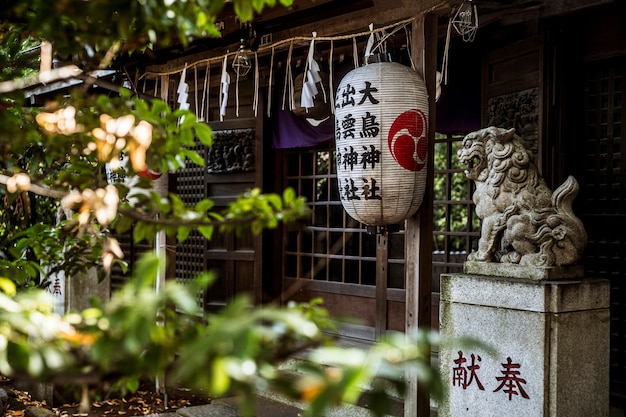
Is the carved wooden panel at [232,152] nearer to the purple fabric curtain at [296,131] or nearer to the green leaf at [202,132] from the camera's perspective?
the purple fabric curtain at [296,131]

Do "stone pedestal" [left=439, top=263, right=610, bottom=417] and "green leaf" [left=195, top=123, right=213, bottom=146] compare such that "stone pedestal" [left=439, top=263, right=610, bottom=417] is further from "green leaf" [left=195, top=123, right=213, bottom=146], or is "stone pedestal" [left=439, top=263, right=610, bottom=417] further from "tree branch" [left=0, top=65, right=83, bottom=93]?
"tree branch" [left=0, top=65, right=83, bottom=93]

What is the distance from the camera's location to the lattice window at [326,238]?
1033cm

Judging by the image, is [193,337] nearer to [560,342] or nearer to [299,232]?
[560,342]

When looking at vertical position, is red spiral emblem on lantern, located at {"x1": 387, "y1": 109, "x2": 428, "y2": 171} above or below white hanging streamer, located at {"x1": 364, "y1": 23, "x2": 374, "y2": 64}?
below

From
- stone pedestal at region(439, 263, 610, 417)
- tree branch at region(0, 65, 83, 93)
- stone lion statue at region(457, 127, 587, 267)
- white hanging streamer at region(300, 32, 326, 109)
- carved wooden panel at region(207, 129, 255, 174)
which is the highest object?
white hanging streamer at region(300, 32, 326, 109)

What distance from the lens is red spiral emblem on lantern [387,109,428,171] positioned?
6273 millimetres

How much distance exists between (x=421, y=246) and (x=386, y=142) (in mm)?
1005

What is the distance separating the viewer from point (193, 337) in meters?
1.91

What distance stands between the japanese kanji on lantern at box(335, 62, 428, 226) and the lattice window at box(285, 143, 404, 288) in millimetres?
3731

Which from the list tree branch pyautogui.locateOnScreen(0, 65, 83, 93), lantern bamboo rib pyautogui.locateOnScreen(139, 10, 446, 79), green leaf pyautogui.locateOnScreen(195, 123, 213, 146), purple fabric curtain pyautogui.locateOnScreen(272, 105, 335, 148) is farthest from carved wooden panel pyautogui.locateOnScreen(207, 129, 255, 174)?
tree branch pyautogui.locateOnScreen(0, 65, 83, 93)

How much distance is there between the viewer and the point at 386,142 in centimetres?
628

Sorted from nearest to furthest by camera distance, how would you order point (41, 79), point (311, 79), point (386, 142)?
1. point (41, 79)
2. point (386, 142)
3. point (311, 79)

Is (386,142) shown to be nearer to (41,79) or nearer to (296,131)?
(41,79)

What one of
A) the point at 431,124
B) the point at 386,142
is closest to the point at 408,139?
the point at 386,142
